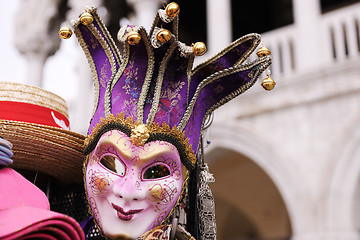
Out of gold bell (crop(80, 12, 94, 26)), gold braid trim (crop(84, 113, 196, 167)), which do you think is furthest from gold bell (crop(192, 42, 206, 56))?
gold bell (crop(80, 12, 94, 26))

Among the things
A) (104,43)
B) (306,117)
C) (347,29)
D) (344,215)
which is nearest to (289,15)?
(347,29)

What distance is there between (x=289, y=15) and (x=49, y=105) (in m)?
6.99

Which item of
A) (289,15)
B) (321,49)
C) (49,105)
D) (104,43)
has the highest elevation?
(289,15)

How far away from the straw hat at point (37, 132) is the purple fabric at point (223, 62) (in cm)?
40

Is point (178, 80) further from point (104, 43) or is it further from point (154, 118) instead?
point (104, 43)

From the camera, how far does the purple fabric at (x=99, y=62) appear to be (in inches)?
57.4

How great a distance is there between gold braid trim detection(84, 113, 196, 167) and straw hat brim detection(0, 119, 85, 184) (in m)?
0.11

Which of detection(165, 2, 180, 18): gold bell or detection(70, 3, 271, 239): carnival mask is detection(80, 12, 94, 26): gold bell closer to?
detection(70, 3, 271, 239): carnival mask

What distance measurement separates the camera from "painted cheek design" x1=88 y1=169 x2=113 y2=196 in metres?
1.29

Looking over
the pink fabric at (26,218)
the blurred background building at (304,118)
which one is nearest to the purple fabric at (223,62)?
the pink fabric at (26,218)

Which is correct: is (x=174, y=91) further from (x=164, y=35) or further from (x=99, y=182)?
(x=99, y=182)

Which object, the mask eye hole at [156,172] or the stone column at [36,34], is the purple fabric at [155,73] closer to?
the mask eye hole at [156,172]

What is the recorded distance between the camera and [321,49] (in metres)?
5.01

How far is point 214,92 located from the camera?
1.49 meters
